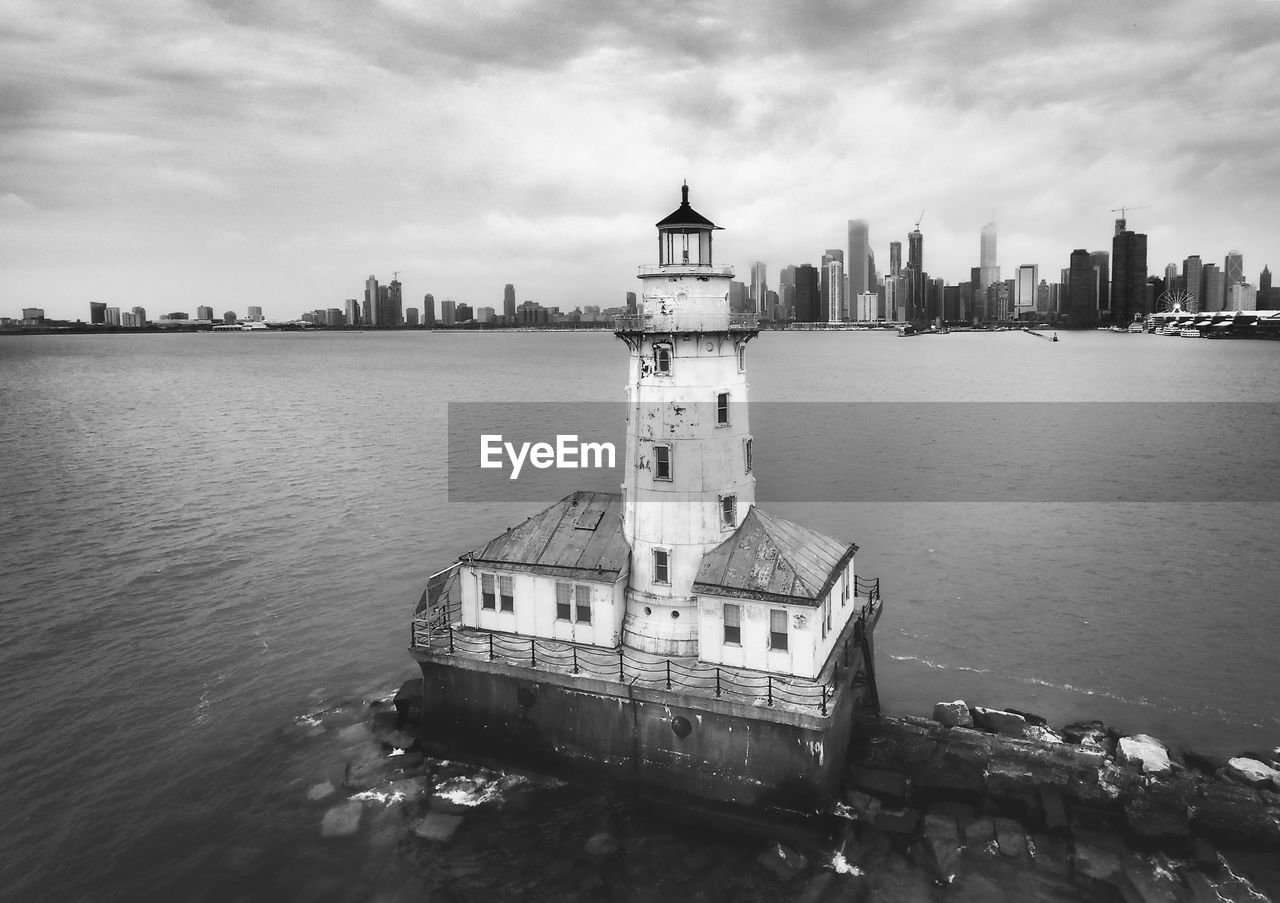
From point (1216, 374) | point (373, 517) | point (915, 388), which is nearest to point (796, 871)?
point (373, 517)

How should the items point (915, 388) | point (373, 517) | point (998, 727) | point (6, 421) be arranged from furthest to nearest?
point (915, 388) → point (6, 421) → point (373, 517) → point (998, 727)

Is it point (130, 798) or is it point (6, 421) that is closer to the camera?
point (130, 798)

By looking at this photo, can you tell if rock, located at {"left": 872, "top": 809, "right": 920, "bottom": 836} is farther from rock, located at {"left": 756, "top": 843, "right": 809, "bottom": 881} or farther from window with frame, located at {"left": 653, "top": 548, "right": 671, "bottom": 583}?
window with frame, located at {"left": 653, "top": 548, "right": 671, "bottom": 583}

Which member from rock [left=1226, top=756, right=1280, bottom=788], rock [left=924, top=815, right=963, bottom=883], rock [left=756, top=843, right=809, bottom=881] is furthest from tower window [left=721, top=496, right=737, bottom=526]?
rock [left=1226, top=756, right=1280, bottom=788]

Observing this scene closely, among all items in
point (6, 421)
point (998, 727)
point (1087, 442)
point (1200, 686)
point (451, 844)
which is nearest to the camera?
point (451, 844)

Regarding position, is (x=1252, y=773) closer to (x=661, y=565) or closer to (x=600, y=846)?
(x=661, y=565)

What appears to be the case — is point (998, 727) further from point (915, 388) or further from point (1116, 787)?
point (915, 388)
